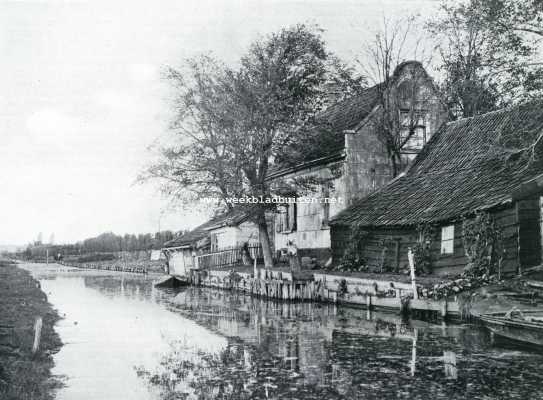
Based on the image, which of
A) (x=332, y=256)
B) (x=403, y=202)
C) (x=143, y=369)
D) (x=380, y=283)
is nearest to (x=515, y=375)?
(x=143, y=369)

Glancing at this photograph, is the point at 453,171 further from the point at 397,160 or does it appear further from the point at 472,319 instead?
the point at 472,319

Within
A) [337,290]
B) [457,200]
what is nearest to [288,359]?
[337,290]

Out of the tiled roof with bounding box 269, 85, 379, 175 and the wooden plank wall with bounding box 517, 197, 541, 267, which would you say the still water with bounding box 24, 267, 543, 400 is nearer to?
the wooden plank wall with bounding box 517, 197, 541, 267

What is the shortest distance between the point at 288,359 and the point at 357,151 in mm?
19813

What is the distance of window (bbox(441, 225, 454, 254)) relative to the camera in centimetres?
2119

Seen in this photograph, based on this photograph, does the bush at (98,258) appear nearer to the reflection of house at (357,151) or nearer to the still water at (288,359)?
the reflection of house at (357,151)

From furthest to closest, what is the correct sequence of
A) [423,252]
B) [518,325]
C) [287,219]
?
1. [287,219]
2. [423,252]
3. [518,325]

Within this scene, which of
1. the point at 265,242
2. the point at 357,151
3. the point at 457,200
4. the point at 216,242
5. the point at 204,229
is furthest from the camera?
the point at 204,229

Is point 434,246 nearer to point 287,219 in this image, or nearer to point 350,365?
point 350,365

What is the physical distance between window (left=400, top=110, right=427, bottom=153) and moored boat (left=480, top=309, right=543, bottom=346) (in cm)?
1808

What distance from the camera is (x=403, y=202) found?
2478 cm

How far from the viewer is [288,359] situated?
11.7 meters

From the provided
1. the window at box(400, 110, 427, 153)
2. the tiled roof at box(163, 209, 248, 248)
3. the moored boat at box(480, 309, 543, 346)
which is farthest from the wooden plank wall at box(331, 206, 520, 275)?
the tiled roof at box(163, 209, 248, 248)

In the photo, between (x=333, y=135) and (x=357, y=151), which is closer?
(x=357, y=151)
